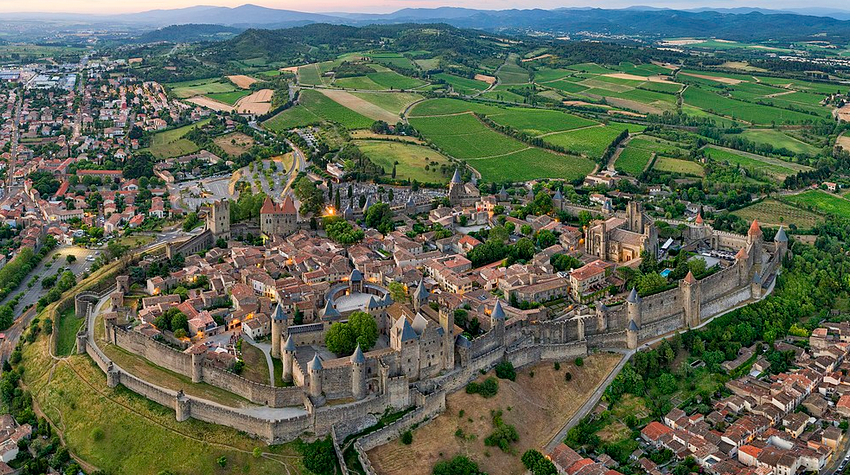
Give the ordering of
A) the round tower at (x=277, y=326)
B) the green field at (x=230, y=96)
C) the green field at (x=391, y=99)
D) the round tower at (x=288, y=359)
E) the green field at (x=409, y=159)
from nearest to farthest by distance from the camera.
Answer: the round tower at (x=288, y=359)
the round tower at (x=277, y=326)
the green field at (x=409, y=159)
the green field at (x=391, y=99)
the green field at (x=230, y=96)

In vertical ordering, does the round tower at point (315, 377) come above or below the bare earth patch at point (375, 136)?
below

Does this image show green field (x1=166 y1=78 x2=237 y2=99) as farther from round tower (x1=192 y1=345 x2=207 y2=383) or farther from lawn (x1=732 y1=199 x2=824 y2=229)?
round tower (x1=192 y1=345 x2=207 y2=383)

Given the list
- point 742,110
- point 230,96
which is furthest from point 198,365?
point 742,110

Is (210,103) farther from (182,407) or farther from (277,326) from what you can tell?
(182,407)

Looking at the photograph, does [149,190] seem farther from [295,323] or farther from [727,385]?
[727,385]

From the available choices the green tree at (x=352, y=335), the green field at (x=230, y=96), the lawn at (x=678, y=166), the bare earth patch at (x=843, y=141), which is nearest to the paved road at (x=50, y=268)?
the green tree at (x=352, y=335)

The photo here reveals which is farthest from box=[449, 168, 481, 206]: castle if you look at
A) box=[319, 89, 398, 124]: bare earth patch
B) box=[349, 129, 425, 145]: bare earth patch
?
box=[319, 89, 398, 124]: bare earth patch

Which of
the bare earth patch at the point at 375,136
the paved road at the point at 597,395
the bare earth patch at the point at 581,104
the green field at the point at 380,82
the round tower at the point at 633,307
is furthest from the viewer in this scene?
the green field at the point at 380,82

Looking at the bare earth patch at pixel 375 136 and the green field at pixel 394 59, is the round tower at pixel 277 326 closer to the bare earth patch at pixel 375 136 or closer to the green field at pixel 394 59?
the bare earth patch at pixel 375 136
